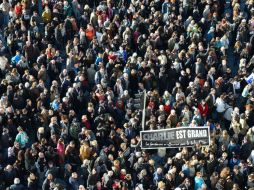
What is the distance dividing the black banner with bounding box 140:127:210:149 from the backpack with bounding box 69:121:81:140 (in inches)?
148

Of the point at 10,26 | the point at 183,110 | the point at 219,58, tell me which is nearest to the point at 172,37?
the point at 219,58

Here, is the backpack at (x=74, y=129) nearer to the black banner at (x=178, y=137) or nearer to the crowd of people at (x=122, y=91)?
the crowd of people at (x=122, y=91)

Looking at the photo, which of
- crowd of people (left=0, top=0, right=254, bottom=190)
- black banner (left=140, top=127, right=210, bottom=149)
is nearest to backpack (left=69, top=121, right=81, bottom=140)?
crowd of people (left=0, top=0, right=254, bottom=190)

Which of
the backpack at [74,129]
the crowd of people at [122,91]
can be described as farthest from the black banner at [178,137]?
the backpack at [74,129]

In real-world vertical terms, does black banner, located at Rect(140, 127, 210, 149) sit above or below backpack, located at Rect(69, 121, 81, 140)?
below

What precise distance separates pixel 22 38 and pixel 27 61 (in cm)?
140

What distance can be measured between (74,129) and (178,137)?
490 centimetres

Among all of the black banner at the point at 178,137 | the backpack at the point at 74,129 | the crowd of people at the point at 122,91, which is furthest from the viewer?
the backpack at the point at 74,129

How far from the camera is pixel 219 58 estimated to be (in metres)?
32.3

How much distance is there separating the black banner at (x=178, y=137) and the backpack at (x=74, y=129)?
3755 mm

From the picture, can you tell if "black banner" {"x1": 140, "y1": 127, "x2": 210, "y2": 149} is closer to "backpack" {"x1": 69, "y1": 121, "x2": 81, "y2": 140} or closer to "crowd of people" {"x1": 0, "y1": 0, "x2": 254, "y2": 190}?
"crowd of people" {"x1": 0, "y1": 0, "x2": 254, "y2": 190}

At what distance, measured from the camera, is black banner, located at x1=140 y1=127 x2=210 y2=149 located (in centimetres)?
2458

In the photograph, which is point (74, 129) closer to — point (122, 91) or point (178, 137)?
point (122, 91)

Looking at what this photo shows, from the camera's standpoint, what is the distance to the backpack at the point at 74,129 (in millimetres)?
28109
